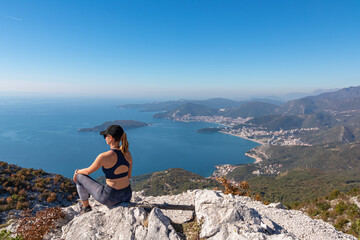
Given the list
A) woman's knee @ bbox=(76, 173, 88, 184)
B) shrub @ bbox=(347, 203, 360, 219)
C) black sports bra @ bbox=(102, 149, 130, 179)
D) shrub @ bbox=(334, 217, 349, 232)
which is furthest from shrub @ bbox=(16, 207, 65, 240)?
shrub @ bbox=(347, 203, 360, 219)

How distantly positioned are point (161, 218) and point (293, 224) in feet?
17.3

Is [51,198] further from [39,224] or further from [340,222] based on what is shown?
[340,222]

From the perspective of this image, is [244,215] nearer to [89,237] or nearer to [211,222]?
[211,222]

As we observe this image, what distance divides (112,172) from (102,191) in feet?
2.19

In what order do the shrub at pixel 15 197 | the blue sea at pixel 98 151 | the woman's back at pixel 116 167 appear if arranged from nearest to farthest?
the woman's back at pixel 116 167 → the shrub at pixel 15 197 → the blue sea at pixel 98 151

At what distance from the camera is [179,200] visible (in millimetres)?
7469

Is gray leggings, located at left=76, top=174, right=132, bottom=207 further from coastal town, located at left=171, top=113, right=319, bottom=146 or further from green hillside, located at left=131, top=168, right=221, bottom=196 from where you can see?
coastal town, located at left=171, top=113, right=319, bottom=146

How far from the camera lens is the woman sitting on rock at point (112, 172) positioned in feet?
11.7

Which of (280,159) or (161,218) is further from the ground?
(161,218)

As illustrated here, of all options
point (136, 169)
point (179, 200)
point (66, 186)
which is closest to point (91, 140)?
point (136, 169)

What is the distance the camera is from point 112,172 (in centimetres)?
367

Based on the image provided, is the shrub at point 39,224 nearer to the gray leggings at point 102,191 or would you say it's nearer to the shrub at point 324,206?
the gray leggings at point 102,191

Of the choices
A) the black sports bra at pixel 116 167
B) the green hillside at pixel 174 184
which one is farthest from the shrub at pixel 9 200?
the green hillside at pixel 174 184

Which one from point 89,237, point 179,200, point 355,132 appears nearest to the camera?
point 89,237
